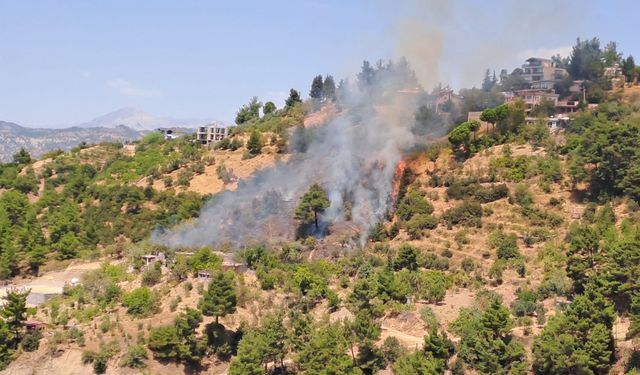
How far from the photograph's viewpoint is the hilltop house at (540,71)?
7094 cm

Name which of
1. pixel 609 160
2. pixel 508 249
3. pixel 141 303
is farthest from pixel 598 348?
pixel 141 303

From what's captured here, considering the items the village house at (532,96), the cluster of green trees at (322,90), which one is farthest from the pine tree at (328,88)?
the village house at (532,96)

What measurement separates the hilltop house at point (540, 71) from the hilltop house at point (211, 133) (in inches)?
1192

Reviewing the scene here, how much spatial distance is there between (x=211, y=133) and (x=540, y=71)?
33757 mm

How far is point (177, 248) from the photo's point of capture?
127ft

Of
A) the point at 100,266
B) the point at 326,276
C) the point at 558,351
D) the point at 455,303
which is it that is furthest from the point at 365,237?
the point at 558,351

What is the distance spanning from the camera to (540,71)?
242ft

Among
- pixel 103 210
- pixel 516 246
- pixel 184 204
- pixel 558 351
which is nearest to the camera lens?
pixel 558 351

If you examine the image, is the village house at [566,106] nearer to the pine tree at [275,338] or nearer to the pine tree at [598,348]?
the pine tree at [598,348]

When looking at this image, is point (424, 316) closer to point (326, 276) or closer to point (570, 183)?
point (326, 276)

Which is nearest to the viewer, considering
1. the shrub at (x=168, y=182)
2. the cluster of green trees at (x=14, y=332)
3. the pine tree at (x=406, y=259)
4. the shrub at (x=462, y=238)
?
the cluster of green trees at (x=14, y=332)

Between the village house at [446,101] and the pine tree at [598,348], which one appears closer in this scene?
the pine tree at [598,348]

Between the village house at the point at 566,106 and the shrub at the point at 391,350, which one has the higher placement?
the village house at the point at 566,106

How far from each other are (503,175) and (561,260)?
10.9m
